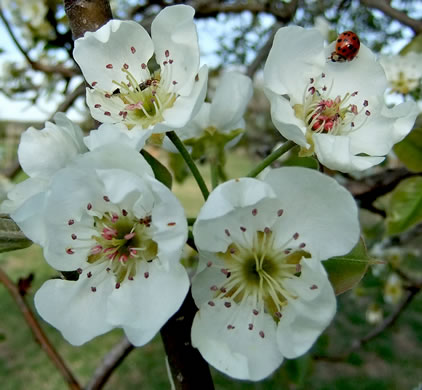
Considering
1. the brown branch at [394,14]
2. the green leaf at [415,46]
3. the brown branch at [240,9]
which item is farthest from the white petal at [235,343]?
the brown branch at [240,9]

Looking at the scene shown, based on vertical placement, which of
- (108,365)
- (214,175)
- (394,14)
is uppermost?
(214,175)

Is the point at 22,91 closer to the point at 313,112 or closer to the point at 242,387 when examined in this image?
the point at 313,112

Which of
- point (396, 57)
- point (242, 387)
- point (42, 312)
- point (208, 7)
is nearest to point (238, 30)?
point (208, 7)

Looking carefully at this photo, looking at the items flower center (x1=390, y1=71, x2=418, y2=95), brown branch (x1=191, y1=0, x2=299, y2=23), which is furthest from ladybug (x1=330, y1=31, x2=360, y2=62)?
brown branch (x1=191, y1=0, x2=299, y2=23)

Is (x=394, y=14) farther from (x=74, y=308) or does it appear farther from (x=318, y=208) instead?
(x=74, y=308)

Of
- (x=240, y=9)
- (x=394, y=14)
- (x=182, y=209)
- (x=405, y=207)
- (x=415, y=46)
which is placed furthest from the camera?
(x=240, y=9)

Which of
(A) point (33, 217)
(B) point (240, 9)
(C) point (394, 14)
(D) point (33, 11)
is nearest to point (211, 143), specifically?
(A) point (33, 217)
